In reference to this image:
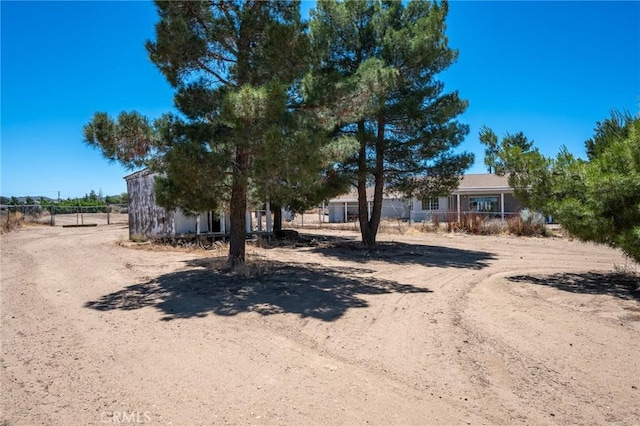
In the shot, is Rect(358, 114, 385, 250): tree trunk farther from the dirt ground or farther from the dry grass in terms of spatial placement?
the dry grass

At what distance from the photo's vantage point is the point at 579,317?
6180mm

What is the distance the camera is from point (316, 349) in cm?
484

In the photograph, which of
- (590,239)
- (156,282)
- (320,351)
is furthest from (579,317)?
(156,282)

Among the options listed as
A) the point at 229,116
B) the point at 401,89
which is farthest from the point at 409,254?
the point at 229,116

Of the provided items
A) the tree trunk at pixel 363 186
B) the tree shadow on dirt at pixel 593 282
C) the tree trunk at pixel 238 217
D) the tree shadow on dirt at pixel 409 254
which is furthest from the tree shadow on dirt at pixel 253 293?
the tree trunk at pixel 363 186

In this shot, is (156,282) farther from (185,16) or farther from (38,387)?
(185,16)

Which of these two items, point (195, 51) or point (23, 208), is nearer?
point (195, 51)

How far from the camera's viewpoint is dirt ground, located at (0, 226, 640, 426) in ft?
11.5

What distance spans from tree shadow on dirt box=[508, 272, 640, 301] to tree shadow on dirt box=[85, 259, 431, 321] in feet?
9.24

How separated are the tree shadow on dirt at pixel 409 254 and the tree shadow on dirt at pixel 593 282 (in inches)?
83.7

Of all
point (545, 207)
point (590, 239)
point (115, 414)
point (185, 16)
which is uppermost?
point (185, 16)

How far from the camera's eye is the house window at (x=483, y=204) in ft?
111

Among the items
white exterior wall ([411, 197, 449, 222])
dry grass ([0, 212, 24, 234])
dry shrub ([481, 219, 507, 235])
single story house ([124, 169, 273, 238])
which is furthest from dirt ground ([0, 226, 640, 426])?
white exterior wall ([411, 197, 449, 222])

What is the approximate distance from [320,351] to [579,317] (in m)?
3.97
